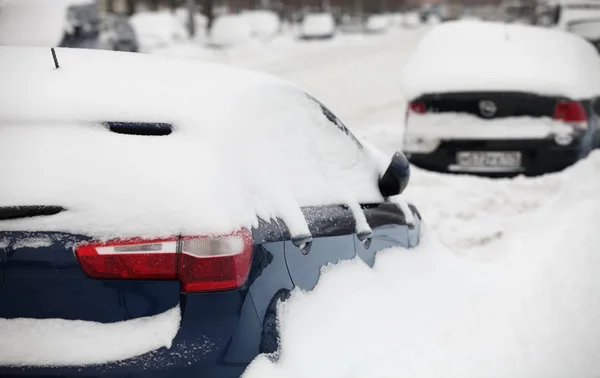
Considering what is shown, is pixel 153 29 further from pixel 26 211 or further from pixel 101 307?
pixel 101 307

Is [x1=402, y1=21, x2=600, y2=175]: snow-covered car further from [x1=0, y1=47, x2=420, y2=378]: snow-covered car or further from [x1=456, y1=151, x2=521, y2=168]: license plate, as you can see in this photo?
[x1=0, y1=47, x2=420, y2=378]: snow-covered car

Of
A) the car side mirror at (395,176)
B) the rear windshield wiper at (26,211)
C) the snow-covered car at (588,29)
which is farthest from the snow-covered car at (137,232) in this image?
the snow-covered car at (588,29)

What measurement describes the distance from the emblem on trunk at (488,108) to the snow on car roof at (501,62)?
0.14 m

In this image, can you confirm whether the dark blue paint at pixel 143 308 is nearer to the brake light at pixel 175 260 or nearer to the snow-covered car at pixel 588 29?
the brake light at pixel 175 260

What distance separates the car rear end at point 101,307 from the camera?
2205 mm

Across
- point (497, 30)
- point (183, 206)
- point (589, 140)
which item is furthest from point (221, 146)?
point (497, 30)

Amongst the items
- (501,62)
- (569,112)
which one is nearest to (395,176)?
(569,112)

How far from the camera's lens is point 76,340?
2215 millimetres

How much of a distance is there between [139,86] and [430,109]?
15.3 ft

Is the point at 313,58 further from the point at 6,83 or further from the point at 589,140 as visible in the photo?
the point at 6,83

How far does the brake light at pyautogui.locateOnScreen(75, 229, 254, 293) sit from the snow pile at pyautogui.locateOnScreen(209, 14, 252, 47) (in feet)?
95.6

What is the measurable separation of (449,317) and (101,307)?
7.35 feet

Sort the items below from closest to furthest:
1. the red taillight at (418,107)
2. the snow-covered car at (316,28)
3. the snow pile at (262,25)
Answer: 1. the red taillight at (418,107)
2. the snow pile at (262,25)
3. the snow-covered car at (316,28)

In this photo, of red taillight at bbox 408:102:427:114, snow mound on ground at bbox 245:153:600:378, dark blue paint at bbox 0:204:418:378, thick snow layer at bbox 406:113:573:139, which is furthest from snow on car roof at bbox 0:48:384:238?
red taillight at bbox 408:102:427:114
